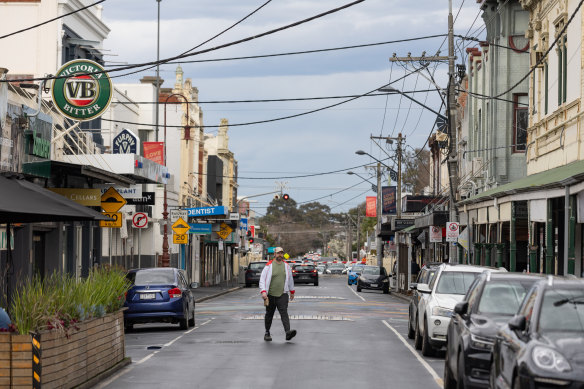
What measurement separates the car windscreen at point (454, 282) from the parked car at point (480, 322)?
5.56 metres

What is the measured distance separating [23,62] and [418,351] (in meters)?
22.7

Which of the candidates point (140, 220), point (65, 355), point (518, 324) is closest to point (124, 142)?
point (140, 220)

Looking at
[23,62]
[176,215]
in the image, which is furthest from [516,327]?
[176,215]

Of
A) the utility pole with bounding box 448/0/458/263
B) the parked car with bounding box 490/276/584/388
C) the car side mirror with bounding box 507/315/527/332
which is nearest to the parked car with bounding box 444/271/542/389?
the parked car with bounding box 490/276/584/388

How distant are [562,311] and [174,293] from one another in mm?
15572

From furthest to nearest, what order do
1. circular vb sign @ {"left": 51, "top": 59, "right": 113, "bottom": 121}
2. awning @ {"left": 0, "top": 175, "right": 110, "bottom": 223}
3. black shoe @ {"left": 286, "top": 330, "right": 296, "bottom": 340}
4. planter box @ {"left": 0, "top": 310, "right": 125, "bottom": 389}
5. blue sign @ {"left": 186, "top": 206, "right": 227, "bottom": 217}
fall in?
blue sign @ {"left": 186, "top": 206, "right": 227, "bottom": 217} < circular vb sign @ {"left": 51, "top": 59, "right": 113, "bottom": 121} < black shoe @ {"left": 286, "top": 330, "right": 296, "bottom": 340} < awning @ {"left": 0, "top": 175, "right": 110, "bottom": 223} < planter box @ {"left": 0, "top": 310, "right": 125, "bottom": 389}

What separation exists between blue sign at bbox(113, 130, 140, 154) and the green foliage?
2425cm

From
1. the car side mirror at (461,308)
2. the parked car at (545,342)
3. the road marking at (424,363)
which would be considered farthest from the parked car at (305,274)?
the parked car at (545,342)

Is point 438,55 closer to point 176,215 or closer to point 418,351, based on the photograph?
point 176,215

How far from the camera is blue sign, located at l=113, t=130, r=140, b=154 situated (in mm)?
41594

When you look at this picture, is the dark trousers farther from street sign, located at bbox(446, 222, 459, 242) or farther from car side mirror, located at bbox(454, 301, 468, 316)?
street sign, located at bbox(446, 222, 459, 242)

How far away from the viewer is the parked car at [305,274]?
6669cm

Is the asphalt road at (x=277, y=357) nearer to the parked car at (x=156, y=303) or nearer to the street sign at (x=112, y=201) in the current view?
the parked car at (x=156, y=303)

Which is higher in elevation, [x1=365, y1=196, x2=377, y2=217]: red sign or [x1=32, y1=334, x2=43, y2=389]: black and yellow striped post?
[x1=365, y1=196, x2=377, y2=217]: red sign
